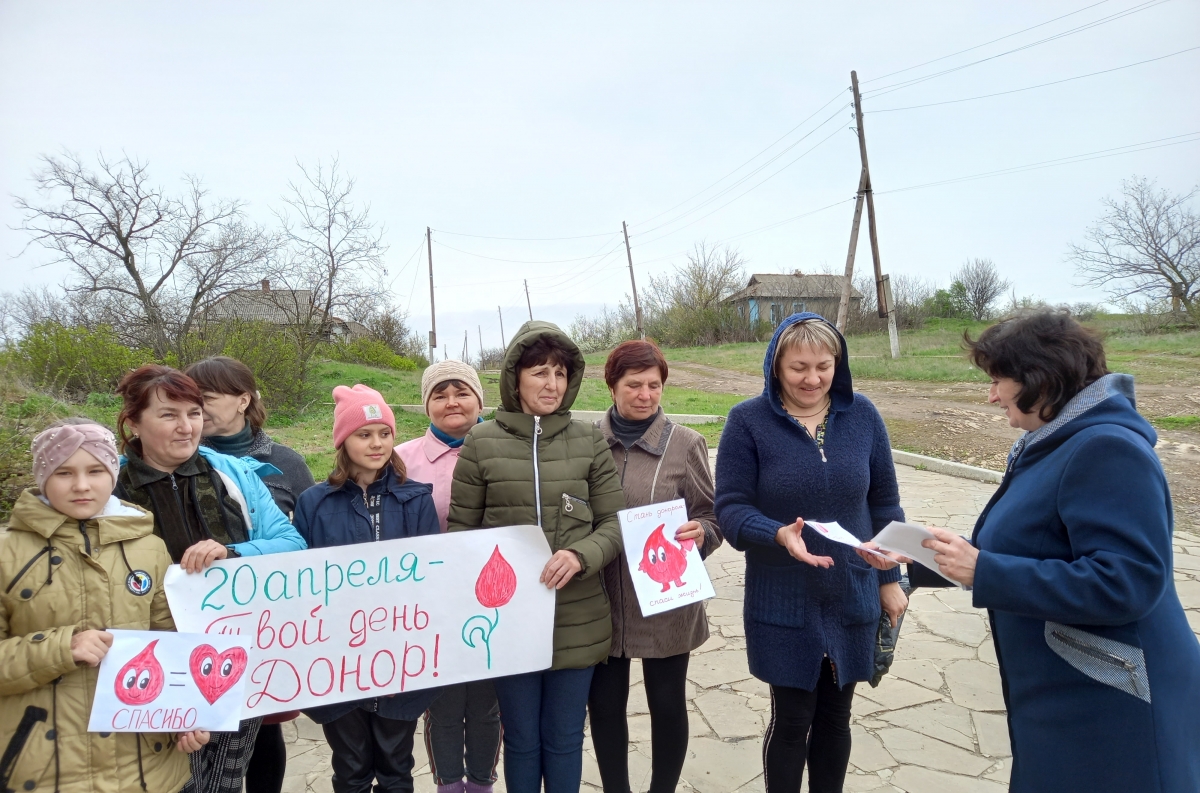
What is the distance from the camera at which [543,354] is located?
240 cm

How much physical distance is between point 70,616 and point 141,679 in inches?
10.0

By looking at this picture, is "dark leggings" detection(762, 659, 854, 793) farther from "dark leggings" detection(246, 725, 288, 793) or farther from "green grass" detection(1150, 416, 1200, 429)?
"green grass" detection(1150, 416, 1200, 429)

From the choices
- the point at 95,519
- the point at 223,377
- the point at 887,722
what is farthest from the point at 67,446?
the point at 887,722

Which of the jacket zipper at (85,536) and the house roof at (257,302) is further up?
the house roof at (257,302)

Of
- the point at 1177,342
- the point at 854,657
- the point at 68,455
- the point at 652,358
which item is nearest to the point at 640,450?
the point at 652,358

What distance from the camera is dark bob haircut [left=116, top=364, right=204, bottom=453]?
2.10 meters

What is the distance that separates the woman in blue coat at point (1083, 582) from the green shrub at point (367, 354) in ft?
87.9

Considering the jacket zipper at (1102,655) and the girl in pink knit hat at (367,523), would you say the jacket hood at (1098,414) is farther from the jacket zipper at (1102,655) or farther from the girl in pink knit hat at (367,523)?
the girl in pink knit hat at (367,523)

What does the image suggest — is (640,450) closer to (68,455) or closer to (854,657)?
(854,657)

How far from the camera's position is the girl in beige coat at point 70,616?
1701 mm

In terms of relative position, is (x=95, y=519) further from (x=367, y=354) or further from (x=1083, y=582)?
(x=367, y=354)

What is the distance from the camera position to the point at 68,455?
180cm

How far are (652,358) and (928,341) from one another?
95.7 feet

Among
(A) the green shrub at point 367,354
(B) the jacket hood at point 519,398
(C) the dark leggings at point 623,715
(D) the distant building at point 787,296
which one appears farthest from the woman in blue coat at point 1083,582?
(D) the distant building at point 787,296
